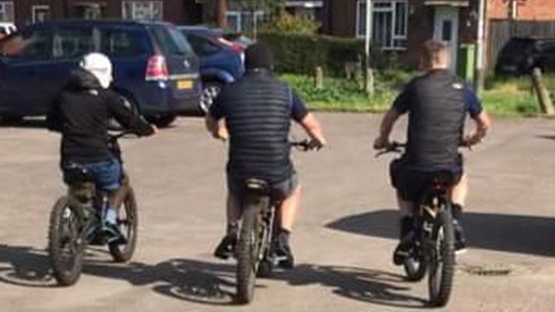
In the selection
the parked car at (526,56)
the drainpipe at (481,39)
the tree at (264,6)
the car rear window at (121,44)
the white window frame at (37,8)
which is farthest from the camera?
the white window frame at (37,8)

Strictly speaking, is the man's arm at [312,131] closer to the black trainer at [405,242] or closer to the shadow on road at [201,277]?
the black trainer at [405,242]

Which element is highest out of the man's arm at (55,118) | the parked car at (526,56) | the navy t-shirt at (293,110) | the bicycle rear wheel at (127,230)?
the navy t-shirt at (293,110)

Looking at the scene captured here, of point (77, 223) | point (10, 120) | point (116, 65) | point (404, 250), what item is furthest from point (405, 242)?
point (10, 120)

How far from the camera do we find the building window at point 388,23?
1638 inches

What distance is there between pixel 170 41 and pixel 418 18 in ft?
76.5

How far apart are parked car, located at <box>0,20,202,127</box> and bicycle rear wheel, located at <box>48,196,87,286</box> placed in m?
10.1

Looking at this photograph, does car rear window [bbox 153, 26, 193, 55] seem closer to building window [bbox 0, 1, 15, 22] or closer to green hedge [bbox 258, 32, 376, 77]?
green hedge [bbox 258, 32, 376, 77]

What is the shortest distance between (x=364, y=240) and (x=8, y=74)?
10842 mm

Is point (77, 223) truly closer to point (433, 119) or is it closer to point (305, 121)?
point (305, 121)

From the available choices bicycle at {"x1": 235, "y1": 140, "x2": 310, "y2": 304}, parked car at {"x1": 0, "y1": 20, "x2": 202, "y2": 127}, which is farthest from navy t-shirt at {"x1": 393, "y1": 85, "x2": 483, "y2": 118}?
parked car at {"x1": 0, "y1": 20, "x2": 202, "y2": 127}

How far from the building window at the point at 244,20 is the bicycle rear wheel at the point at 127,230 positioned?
1339 inches

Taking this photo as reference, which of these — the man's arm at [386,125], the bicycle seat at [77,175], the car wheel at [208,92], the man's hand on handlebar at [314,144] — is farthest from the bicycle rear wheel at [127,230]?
the car wheel at [208,92]

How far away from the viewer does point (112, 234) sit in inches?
324

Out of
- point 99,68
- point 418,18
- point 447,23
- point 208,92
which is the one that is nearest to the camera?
point 99,68
